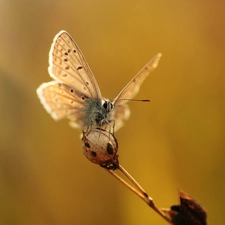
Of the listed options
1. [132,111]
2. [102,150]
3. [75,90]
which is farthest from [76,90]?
[132,111]

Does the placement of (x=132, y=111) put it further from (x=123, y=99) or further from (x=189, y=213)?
(x=189, y=213)

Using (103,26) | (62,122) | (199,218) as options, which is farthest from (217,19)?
(199,218)

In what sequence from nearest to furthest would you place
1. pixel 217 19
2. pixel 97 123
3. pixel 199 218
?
pixel 199 218
pixel 97 123
pixel 217 19

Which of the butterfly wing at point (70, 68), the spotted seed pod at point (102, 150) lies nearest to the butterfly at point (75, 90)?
the butterfly wing at point (70, 68)

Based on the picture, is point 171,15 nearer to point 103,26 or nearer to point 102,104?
point 103,26

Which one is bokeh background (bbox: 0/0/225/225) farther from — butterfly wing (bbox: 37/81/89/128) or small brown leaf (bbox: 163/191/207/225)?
small brown leaf (bbox: 163/191/207/225)

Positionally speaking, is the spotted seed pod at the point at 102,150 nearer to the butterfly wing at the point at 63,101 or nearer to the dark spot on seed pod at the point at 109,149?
the dark spot on seed pod at the point at 109,149
